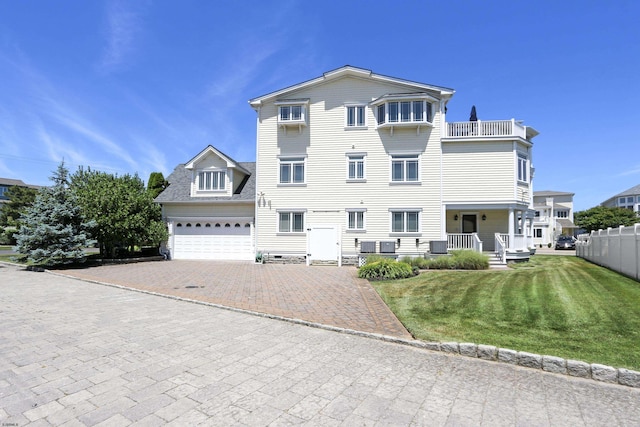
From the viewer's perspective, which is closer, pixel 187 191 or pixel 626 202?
pixel 187 191

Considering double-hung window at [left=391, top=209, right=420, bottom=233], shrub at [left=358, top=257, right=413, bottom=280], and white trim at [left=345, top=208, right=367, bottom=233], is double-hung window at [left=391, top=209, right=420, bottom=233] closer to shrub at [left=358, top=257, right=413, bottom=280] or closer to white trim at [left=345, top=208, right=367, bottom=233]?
white trim at [left=345, top=208, right=367, bottom=233]

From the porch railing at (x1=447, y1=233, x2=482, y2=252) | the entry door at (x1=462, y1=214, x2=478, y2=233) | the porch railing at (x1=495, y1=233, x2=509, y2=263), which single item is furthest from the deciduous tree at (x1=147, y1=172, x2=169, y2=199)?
the porch railing at (x1=495, y1=233, x2=509, y2=263)

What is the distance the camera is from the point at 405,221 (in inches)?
797

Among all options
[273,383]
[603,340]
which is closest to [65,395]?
[273,383]

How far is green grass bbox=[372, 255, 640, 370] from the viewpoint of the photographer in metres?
5.47

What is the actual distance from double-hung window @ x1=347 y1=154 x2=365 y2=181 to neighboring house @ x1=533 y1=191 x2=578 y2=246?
155 feet

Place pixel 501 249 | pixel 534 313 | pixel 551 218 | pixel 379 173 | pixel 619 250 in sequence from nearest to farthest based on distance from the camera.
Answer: pixel 534 313, pixel 619 250, pixel 501 249, pixel 379 173, pixel 551 218

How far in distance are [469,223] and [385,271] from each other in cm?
1052

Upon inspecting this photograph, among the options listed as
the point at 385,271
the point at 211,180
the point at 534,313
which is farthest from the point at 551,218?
the point at 534,313

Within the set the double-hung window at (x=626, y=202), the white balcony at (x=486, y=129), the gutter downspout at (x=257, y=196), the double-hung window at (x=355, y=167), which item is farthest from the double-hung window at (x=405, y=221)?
A: the double-hung window at (x=626, y=202)

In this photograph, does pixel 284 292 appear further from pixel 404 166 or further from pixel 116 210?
pixel 116 210

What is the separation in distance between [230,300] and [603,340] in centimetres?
809

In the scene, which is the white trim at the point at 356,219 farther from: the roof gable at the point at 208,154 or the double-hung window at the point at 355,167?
the roof gable at the point at 208,154

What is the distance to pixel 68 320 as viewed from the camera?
281 inches
